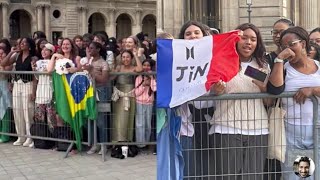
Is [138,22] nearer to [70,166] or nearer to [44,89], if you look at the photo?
[44,89]

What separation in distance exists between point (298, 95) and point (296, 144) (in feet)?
1.82

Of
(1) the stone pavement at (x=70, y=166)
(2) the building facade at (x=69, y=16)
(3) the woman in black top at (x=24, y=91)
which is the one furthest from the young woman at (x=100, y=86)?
(2) the building facade at (x=69, y=16)

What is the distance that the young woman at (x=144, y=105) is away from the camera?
8.45 metres

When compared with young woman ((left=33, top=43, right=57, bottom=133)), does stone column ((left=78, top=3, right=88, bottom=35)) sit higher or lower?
higher

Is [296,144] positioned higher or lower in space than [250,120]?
lower

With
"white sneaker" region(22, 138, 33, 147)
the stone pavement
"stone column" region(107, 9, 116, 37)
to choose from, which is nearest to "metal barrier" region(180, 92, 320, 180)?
→ the stone pavement

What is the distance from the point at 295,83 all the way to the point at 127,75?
423cm

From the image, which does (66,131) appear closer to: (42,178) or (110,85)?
(110,85)

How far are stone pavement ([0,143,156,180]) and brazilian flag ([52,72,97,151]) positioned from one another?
64cm

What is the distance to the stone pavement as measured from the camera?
7.09 metres

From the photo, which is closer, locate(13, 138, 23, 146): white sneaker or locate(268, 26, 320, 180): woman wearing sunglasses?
locate(268, 26, 320, 180): woman wearing sunglasses

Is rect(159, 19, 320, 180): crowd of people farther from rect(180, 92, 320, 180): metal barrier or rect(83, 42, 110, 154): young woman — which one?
rect(83, 42, 110, 154): young woman

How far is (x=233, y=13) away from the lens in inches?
637

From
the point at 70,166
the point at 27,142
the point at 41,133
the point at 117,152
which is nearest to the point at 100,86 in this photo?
the point at 117,152
